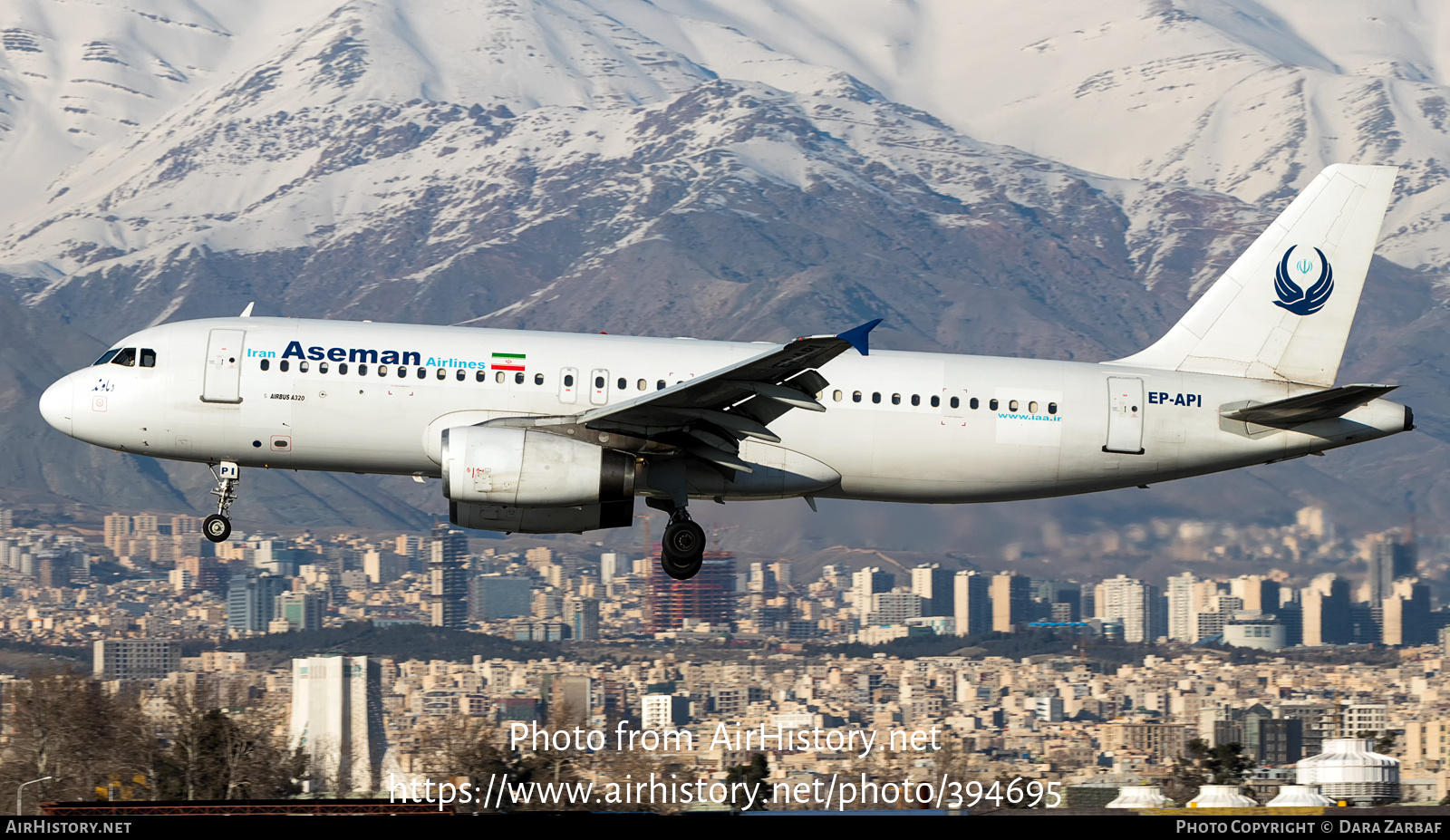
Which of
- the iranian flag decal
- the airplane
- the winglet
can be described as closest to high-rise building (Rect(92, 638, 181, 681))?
the airplane

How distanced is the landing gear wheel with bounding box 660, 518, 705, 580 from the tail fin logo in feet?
40.3

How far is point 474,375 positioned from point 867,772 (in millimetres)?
34052

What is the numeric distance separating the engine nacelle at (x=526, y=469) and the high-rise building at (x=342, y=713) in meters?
46.2

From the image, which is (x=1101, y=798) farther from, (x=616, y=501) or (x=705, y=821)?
(x=705, y=821)

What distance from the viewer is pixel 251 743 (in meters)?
53.3

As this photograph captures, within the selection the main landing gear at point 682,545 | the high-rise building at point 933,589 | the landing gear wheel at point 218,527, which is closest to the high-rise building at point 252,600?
the high-rise building at point 933,589

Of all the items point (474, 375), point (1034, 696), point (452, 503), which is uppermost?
point (474, 375)

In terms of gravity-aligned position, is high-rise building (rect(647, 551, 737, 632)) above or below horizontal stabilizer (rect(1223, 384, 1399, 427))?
below

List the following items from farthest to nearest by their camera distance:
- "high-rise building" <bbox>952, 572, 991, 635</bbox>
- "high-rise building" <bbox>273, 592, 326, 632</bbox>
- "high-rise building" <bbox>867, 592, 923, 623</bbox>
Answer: "high-rise building" <bbox>273, 592, 326, 632</bbox> → "high-rise building" <bbox>867, 592, 923, 623</bbox> → "high-rise building" <bbox>952, 572, 991, 635</bbox>

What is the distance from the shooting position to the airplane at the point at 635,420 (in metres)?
31.4

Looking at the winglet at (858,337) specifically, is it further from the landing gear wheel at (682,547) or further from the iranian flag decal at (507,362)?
the iranian flag decal at (507,362)

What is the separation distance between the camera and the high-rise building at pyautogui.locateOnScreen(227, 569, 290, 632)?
505 feet

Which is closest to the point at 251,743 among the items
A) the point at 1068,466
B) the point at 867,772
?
the point at 867,772

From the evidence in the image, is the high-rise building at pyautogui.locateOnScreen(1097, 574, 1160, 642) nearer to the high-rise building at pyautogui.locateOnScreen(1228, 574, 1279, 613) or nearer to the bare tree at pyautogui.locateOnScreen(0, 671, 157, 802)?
the high-rise building at pyautogui.locateOnScreen(1228, 574, 1279, 613)
